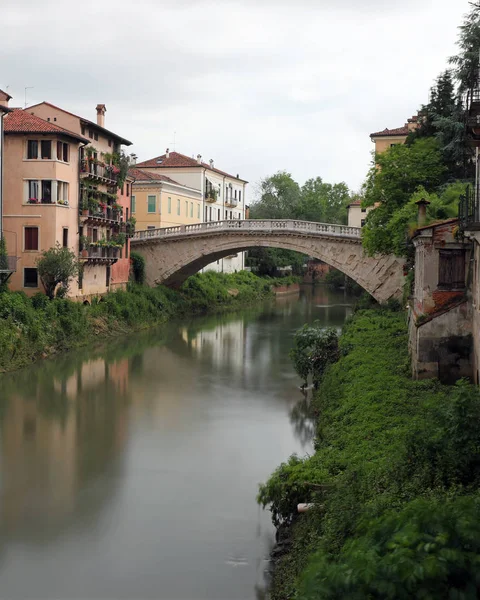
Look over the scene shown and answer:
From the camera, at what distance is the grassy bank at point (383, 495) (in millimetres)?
6344

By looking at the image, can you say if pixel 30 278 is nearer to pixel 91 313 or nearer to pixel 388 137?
pixel 91 313

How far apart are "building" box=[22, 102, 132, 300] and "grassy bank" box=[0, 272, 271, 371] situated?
1.38 meters

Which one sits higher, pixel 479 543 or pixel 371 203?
pixel 371 203

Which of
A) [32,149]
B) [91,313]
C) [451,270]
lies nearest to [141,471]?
[451,270]

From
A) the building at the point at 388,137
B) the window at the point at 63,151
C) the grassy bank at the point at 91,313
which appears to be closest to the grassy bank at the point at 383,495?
the grassy bank at the point at 91,313

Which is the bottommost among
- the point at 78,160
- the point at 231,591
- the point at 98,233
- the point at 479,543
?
the point at 231,591

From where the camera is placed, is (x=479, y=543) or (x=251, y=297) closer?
(x=479, y=543)

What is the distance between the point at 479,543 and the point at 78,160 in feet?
103

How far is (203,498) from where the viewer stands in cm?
1500

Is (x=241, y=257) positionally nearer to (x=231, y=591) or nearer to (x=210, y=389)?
(x=210, y=389)

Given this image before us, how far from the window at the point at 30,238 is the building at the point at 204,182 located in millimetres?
21140

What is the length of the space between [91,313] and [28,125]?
881 cm

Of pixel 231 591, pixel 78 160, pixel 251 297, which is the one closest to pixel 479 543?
pixel 231 591

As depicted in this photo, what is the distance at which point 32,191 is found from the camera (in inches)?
1313
